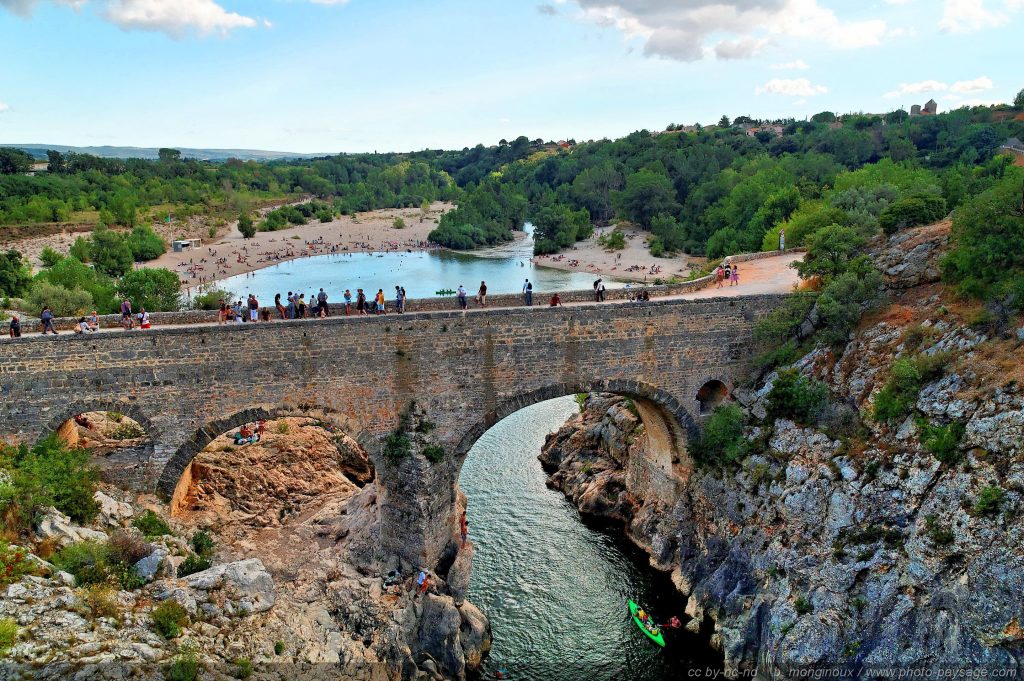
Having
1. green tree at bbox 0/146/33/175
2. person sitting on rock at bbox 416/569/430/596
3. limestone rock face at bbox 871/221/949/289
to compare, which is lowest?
person sitting on rock at bbox 416/569/430/596

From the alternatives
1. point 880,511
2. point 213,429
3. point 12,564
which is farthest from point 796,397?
point 12,564

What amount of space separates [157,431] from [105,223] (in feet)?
230

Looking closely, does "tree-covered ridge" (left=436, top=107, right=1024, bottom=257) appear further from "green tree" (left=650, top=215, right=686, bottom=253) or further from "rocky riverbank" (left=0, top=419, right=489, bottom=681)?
"rocky riverbank" (left=0, top=419, right=489, bottom=681)

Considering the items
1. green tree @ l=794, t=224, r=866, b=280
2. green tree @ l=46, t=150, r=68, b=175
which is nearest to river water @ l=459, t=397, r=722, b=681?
green tree @ l=794, t=224, r=866, b=280

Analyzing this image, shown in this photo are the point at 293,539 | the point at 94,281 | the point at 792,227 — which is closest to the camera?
the point at 293,539

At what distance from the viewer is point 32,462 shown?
16.2 meters

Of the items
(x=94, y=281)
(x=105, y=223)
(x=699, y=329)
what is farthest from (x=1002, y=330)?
(x=105, y=223)

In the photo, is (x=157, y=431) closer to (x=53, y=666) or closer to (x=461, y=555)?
(x=53, y=666)

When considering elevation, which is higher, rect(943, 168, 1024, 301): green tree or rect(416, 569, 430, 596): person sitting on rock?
rect(943, 168, 1024, 301): green tree

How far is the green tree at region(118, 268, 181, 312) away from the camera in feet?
126

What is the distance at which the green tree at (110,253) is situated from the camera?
60.3 meters

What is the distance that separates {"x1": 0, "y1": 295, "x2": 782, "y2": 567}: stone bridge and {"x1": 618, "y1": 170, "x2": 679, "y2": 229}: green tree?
6042 centimetres

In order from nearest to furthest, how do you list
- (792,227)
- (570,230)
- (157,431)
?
(157,431)
(792,227)
(570,230)

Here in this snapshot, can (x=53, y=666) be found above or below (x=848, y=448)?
below
